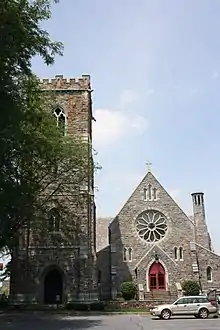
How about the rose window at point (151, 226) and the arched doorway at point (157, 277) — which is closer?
the arched doorway at point (157, 277)

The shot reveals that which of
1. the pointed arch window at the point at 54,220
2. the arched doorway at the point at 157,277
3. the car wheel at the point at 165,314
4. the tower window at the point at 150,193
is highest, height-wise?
the tower window at the point at 150,193

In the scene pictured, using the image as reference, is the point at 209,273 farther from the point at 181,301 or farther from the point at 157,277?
the point at 181,301

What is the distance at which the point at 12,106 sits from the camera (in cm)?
1439

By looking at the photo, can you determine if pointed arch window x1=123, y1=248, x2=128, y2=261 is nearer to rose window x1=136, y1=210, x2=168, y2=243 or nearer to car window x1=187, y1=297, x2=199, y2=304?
rose window x1=136, y1=210, x2=168, y2=243

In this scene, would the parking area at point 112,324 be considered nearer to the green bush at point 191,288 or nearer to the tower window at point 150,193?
the green bush at point 191,288

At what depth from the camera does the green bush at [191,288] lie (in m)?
39.2

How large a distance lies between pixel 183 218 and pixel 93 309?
1611 cm

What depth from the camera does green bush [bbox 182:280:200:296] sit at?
39.2m

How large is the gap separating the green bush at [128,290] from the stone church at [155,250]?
0.84 metres

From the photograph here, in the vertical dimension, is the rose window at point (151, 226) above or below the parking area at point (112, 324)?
above

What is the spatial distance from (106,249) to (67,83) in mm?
16300

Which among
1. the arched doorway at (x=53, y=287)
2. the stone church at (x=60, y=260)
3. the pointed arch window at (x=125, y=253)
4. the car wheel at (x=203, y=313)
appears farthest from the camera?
the pointed arch window at (x=125, y=253)

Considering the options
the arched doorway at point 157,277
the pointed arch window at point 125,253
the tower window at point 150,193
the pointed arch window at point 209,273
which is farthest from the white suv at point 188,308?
the tower window at point 150,193

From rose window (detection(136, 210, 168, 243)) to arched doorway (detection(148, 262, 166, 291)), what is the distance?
2.75 meters
